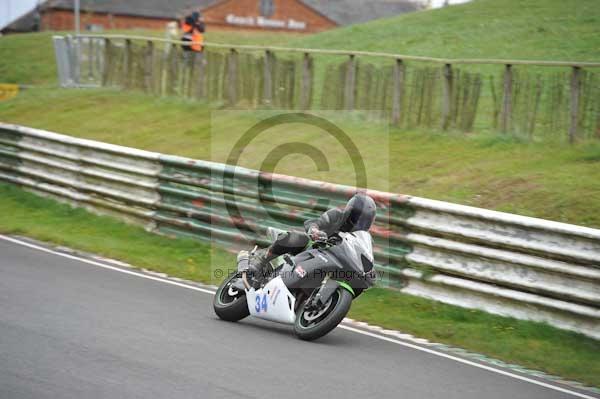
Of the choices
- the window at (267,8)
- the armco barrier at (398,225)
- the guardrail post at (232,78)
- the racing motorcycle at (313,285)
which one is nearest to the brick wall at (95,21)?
the window at (267,8)

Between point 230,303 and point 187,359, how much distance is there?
1.72 metres

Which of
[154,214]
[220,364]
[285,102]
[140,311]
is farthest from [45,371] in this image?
[285,102]

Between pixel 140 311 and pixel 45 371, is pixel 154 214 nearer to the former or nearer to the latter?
pixel 140 311

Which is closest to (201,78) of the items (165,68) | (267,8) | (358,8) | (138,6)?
(165,68)

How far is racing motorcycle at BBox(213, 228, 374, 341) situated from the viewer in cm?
782

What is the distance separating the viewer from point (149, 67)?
22.2 metres

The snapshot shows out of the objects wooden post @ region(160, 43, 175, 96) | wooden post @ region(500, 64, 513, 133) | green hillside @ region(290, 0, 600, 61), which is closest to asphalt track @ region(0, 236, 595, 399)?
wooden post @ region(500, 64, 513, 133)

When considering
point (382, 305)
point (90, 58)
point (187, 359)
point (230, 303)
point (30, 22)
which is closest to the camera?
point (187, 359)

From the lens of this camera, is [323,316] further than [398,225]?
No

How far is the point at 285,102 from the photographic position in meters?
18.2

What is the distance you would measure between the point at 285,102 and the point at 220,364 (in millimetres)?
11834

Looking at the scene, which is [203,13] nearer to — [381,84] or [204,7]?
[204,7]

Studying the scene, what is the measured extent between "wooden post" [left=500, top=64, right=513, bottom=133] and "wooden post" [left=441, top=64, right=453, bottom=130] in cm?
100

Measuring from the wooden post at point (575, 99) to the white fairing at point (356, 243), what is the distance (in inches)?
269
